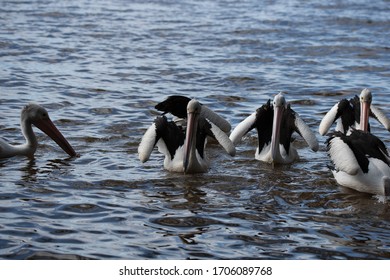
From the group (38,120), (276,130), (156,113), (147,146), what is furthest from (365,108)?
(38,120)

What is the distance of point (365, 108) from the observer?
830 cm

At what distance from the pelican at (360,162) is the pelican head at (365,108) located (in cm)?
76

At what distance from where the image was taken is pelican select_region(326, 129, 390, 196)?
707 cm

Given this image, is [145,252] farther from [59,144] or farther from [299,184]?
[59,144]

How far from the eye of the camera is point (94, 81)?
11.3m

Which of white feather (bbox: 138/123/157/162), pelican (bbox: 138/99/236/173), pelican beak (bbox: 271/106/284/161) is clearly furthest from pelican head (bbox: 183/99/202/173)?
pelican beak (bbox: 271/106/284/161)

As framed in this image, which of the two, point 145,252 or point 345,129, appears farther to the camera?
point 345,129

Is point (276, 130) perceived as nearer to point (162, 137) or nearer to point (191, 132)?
point (191, 132)

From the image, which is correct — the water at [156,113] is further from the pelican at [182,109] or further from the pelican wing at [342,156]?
the pelican at [182,109]

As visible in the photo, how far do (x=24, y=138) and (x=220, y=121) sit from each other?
6.79 ft

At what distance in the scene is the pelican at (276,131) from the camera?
7.95 meters

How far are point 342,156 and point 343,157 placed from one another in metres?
0.02

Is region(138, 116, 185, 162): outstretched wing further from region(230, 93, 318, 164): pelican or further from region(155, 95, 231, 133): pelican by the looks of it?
region(230, 93, 318, 164): pelican

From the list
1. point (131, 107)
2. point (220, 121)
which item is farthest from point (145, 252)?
point (131, 107)
